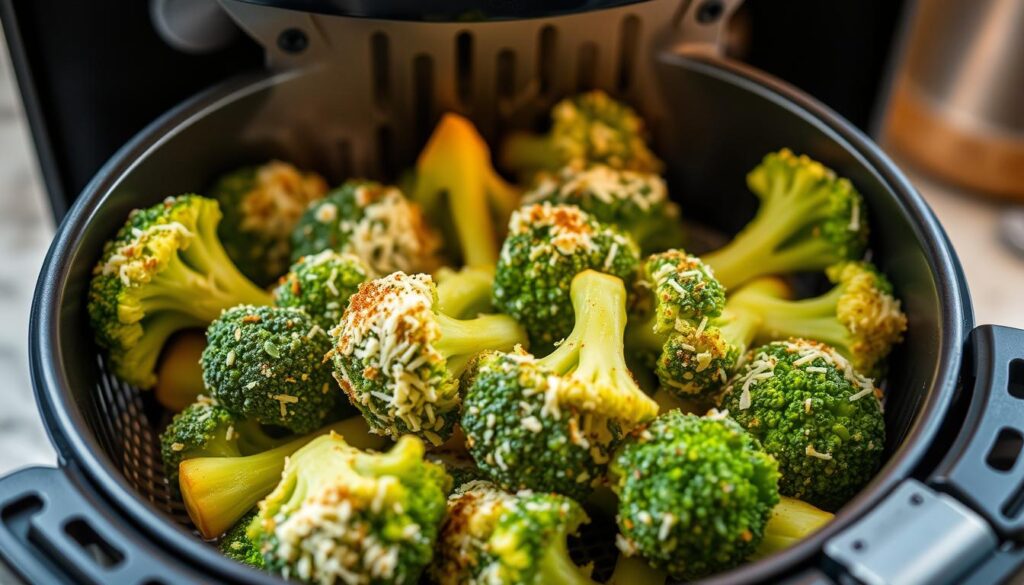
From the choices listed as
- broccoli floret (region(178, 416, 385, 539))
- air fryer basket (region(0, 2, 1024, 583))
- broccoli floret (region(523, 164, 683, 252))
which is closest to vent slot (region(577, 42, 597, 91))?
air fryer basket (region(0, 2, 1024, 583))

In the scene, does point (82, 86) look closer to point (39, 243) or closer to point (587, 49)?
point (39, 243)

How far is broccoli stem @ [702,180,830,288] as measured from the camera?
102 centimetres

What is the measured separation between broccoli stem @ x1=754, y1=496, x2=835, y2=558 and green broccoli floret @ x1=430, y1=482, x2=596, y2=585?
0.15 metres

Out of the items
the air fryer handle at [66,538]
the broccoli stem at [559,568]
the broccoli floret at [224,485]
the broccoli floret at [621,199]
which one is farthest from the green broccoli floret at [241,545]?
the broccoli floret at [621,199]

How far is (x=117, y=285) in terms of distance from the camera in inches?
34.7

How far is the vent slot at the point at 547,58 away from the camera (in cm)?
111

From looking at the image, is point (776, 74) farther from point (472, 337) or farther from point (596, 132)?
point (472, 337)

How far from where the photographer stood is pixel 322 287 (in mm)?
933

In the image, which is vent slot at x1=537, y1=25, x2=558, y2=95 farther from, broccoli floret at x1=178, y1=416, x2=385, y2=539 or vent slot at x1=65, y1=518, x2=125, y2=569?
vent slot at x1=65, y1=518, x2=125, y2=569

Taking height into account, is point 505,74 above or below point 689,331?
above

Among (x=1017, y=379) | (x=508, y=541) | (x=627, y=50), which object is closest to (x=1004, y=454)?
(x=1017, y=379)

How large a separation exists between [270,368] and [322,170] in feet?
1.28

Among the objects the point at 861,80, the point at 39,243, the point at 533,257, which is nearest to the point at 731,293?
the point at 533,257

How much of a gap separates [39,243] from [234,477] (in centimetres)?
78
